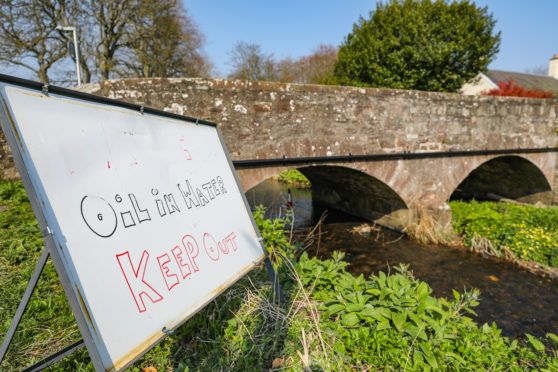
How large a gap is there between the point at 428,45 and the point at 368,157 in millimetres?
7322

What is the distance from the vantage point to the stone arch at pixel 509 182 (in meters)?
8.28

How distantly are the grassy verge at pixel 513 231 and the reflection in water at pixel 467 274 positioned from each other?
1.20 ft

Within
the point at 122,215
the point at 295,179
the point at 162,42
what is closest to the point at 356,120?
the point at 122,215

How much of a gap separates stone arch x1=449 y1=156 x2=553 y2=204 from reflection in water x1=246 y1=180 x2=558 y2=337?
Answer: 4.18 metres

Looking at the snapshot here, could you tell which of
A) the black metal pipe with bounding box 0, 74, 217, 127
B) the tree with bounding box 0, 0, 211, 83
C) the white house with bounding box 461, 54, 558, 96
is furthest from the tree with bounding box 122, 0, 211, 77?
the white house with bounding box 461, 54, 558, 96

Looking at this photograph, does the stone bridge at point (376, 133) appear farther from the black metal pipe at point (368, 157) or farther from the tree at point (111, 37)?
the tree at point (111, 37)

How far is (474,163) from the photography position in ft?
22.5

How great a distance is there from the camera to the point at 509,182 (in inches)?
371

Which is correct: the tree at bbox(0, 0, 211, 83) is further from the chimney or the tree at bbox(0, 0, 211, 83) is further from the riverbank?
the chimney

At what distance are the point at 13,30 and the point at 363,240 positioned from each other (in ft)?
48.3

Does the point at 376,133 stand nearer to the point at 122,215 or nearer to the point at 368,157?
the point at 368,157

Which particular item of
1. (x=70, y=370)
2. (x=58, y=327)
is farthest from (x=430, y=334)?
(x=58, y=327)

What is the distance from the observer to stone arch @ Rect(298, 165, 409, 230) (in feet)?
21.8

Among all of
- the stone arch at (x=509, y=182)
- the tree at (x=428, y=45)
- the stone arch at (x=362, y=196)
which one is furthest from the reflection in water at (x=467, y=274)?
the tree at (x=428, y=45)
